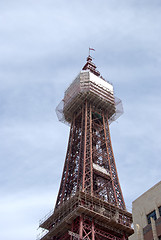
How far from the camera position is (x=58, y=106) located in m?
87.1

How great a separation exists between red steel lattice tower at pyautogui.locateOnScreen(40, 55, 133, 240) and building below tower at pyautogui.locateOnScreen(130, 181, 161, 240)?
19635 millimetres

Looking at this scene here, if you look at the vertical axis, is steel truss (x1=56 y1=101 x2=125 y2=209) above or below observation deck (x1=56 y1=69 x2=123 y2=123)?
below

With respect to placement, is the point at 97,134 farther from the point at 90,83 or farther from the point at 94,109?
the point at 90,83

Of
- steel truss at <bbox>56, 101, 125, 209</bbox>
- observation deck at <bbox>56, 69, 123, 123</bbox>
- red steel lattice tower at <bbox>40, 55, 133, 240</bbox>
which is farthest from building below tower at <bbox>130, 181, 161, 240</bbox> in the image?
observation deck at <bbox>56, 69, 123, 123</bbox>

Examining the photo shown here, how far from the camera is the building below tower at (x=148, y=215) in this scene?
28578mm

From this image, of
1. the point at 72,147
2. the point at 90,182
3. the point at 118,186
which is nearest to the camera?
the point at 90,182

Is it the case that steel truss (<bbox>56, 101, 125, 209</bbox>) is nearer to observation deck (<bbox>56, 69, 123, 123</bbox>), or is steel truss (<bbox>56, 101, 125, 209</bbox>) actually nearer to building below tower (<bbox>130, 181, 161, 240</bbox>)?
observation deck (<bbox>56, 69, 123, 123</bbox>)

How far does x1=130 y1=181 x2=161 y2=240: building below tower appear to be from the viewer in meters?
28.6

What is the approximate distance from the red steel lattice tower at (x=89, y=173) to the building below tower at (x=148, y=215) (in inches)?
773

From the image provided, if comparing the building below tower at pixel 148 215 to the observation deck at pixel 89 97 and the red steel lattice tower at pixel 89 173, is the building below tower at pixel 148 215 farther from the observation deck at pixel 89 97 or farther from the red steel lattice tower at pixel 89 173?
the observation deck at pixel 89 97

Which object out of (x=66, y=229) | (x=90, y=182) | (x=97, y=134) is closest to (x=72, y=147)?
(x=97, y=134)

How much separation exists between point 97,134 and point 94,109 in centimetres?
693

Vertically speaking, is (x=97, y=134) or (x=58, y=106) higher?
(x=58, y=106)

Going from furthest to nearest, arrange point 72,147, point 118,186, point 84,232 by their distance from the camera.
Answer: point 72,147
point 118,186
point 84,232
